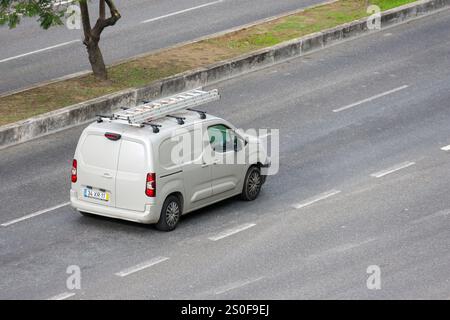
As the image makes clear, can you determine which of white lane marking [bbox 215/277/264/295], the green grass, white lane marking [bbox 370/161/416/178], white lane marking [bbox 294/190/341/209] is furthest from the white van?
the green grass

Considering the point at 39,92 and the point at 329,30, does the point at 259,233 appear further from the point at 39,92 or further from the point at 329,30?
the point at 329,30

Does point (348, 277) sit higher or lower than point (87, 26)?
lower

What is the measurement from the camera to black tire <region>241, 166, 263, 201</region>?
733 inches

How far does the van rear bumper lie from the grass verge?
189 inches

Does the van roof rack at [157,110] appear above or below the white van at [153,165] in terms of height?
above

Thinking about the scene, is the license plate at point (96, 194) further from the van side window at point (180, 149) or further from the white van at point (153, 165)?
the van side window at point (180, 149)

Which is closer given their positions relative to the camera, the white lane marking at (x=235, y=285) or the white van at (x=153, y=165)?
the white lane marking at (x=235, y=285)

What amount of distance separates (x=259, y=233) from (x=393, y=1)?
13.6 metres

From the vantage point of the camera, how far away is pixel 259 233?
17172 millimetres

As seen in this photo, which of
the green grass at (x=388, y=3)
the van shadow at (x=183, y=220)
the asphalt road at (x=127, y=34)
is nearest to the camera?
the van shadow at (x=183, y=220)

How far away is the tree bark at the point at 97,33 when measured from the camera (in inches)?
927

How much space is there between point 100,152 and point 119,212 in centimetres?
95

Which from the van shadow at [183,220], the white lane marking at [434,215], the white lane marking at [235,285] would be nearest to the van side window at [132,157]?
the van shadow at [183,220]
